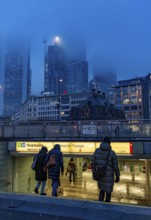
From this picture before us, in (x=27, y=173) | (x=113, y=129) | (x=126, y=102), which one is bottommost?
(x=27, y=173)

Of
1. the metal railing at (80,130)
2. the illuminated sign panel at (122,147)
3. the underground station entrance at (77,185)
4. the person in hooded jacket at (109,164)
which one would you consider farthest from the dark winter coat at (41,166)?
the metal railing at (80,130)

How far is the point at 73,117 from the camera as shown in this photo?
77.9 meters

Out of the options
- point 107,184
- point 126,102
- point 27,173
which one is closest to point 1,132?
point 27,173

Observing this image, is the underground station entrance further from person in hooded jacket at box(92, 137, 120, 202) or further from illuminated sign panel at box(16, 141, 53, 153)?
person in hooded jacket at box(92, 137, 120, 202)

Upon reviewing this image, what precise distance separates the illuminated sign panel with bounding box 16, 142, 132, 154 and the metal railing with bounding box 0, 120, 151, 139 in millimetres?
707

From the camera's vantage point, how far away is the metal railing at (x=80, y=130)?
1331 centimetres

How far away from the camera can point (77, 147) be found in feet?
43.9

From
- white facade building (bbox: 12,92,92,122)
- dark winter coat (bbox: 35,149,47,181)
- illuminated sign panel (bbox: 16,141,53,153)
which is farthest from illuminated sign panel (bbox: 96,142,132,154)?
white facade building (bbox: 12,92,92,122)

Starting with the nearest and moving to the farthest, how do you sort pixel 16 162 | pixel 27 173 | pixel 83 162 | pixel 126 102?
pixel 16 162 → pixel 27 173 → pixel 83 162 → pixel 126 102

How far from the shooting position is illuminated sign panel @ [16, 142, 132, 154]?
41.5 ft

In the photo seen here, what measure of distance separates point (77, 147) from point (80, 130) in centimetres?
112

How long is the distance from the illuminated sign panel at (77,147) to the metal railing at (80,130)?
0.71 metres

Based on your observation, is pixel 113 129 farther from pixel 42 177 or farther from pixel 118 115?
pixel 118 115

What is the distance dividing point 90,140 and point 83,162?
11178mm
